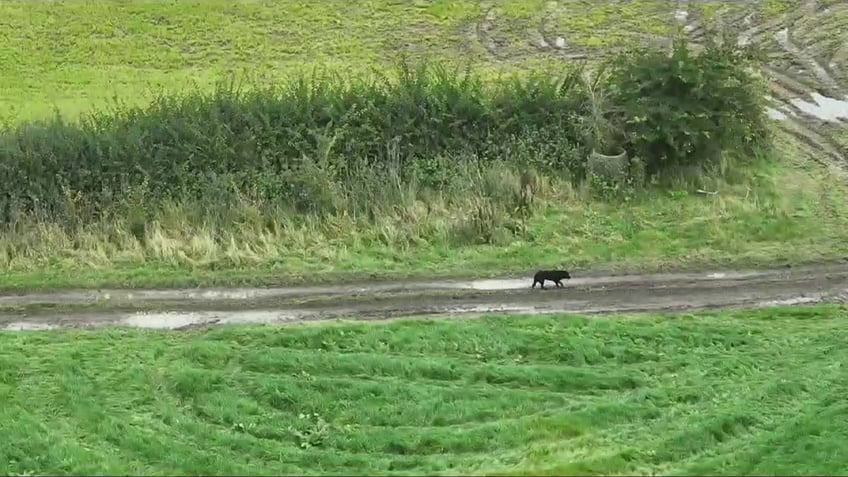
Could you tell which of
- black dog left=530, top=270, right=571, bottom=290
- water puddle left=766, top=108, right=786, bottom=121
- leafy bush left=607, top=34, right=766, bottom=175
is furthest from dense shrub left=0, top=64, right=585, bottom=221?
water puddle left=766, top=108, right=786, bottom=121

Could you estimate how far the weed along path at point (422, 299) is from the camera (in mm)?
19094

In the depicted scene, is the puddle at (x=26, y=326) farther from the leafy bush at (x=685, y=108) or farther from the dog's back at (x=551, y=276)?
the leafy bush at (x=685, y=108)

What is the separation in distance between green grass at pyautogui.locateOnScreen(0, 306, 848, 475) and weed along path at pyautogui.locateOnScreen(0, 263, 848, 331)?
2.26 ft

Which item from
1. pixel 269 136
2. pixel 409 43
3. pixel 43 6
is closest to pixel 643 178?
pixel 269 136

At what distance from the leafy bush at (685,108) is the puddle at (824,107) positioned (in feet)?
13.8

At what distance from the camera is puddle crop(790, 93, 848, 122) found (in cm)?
2853

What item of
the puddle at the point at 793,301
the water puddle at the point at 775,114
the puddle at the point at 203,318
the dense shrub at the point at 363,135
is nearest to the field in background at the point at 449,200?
the water puddle at the point at 775,114

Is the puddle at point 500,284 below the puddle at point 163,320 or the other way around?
the other way around

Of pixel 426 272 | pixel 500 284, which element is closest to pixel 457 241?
pixel 426 272

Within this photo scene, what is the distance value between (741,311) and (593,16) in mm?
20840

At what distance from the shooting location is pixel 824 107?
29.2 meters

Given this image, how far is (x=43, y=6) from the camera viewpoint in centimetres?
3978

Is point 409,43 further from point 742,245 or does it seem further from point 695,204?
point 742,245

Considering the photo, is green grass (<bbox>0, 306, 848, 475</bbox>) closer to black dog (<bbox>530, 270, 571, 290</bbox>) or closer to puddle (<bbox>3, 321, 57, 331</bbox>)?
puddle (<bbox>3, 321, 57, 331</bbox>)
